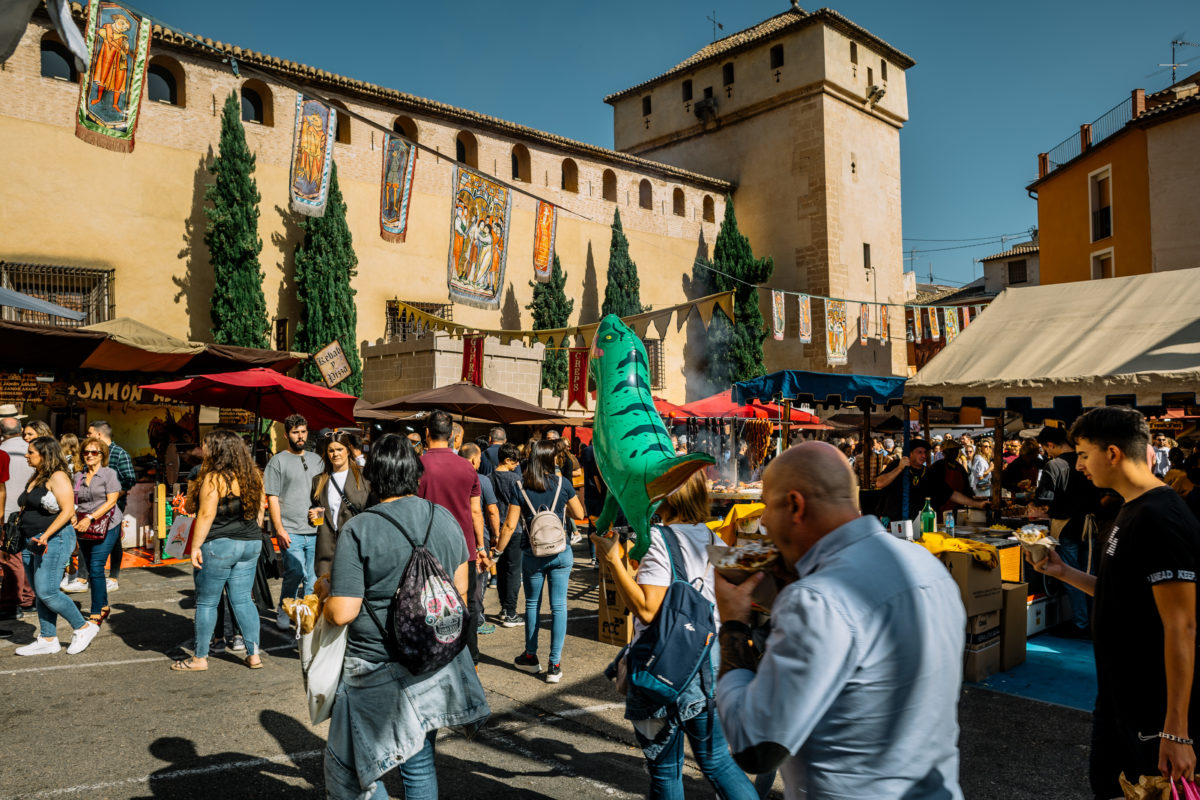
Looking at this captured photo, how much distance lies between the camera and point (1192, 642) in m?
2.39

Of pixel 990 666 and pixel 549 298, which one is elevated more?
pixel 549 298

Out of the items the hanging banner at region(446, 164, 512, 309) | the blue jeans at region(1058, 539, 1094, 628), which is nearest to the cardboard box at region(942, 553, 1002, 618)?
the blue jeans at region(1058, 539, 1094, 628)

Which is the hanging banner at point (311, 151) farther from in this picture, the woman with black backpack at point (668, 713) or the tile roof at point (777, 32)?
the tile roof at point (777, 32)

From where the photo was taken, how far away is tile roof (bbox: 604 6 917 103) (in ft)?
101

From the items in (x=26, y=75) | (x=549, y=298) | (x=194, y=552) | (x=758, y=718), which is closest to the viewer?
(x=758, y=718)

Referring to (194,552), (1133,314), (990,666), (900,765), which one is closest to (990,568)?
(990,666)

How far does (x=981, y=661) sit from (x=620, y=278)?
950 inches

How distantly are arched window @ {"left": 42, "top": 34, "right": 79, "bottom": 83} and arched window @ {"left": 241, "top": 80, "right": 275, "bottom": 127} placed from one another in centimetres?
392

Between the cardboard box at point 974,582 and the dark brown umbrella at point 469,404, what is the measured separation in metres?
6.79

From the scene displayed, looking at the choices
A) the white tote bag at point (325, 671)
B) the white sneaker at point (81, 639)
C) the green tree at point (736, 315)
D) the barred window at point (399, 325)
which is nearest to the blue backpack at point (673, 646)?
the white tote bag at point (325, 671)

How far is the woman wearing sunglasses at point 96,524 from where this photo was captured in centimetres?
651

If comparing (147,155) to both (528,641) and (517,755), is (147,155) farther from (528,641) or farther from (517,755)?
(517,755)

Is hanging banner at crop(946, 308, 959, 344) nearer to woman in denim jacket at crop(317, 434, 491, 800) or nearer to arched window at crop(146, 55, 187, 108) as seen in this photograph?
arched window at crop(146, 55, 187, 108)

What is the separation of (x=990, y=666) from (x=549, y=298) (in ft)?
70.6
